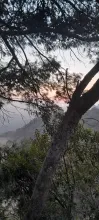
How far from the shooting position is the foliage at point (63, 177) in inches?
276

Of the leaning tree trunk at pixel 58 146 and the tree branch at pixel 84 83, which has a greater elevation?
the tree branch at pixel 84 83

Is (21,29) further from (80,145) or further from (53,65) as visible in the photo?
(80,145)

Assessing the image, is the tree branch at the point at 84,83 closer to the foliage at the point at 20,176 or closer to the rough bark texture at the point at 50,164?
the rough bark texture at the point at 50,164

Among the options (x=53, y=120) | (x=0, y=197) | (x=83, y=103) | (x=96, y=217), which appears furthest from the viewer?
(x=0, y=197)

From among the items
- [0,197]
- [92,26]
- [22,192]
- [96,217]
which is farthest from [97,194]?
[92,26]

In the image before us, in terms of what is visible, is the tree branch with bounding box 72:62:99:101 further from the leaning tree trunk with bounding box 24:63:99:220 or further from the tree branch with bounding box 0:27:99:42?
the tree branch with bounding box 0:27:99:42

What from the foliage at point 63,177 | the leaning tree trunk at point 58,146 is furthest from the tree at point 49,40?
the foliage at point 63,177

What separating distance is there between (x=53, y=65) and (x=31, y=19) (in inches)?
42.4

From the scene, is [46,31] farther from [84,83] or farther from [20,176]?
[20,176]

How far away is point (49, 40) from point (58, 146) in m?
2.28

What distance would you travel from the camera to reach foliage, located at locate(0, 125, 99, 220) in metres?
7.00

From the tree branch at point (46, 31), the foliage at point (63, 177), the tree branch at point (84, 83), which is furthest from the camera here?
the foliage at point (63, 177)

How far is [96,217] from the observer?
20.9 feet

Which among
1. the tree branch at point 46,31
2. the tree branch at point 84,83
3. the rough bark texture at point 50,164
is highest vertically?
the tree branch at point 46,31
